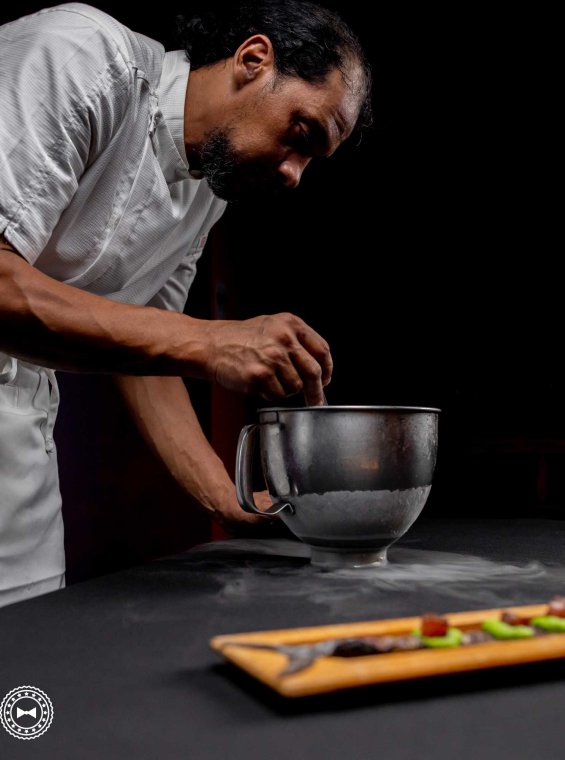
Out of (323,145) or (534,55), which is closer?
(323,145)

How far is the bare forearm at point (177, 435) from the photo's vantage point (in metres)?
1.34

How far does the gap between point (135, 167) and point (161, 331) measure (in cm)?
43

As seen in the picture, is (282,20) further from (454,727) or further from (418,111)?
(418,111)

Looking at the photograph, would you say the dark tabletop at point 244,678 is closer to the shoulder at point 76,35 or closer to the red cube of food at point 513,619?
the red cube of food at point 513,619

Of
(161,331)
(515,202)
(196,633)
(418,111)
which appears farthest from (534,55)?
(196,633)

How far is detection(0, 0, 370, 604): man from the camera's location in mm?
961

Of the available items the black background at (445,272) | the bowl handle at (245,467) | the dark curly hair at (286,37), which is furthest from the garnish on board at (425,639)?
the black background at (445,272)

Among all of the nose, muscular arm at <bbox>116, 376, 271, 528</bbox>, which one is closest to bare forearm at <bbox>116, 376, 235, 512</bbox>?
muscular arm at <bbox>116, 376, 271, 528</bbox>

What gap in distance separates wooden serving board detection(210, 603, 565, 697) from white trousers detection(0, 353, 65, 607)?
0.85 meters

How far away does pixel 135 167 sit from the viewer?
1.26 m

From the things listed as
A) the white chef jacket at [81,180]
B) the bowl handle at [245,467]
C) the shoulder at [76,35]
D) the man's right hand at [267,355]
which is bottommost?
the bowl handle at [245,467]

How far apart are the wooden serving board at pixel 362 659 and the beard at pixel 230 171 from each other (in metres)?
0.97

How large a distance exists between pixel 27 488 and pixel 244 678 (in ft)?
3.09

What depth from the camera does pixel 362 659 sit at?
0.46 metres
